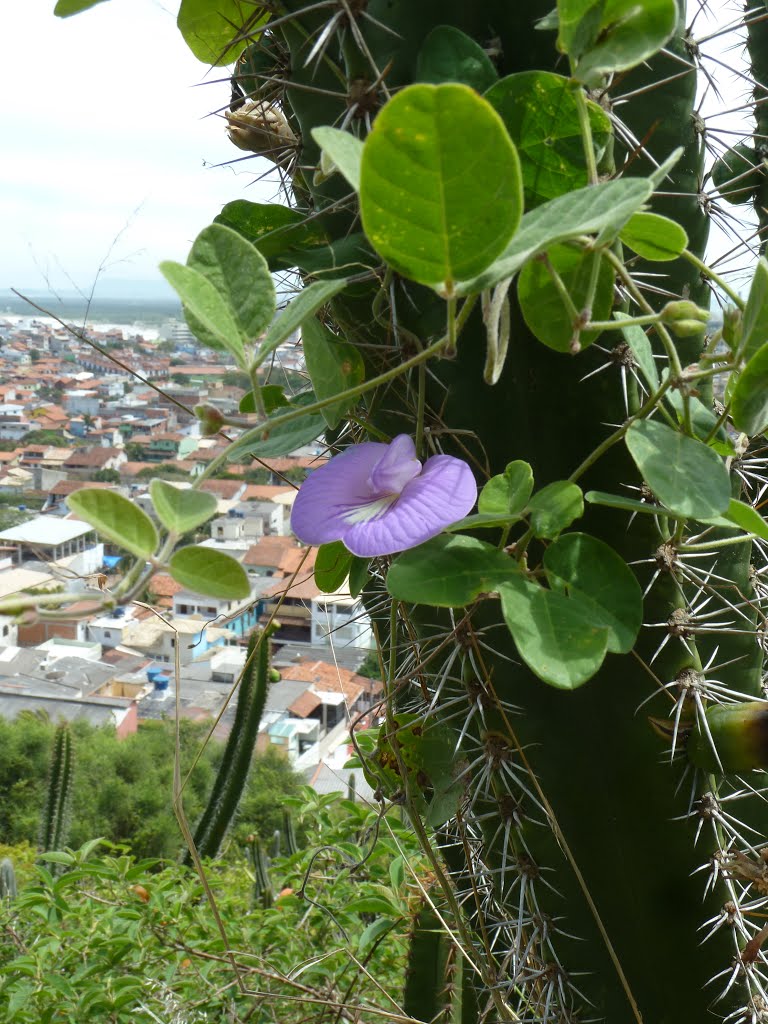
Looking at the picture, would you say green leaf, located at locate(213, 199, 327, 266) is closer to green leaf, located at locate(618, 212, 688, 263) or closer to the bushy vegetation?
green leaf, located at locate(618, 212, 688, 263)

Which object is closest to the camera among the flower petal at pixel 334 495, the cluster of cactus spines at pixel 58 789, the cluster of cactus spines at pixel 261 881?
the flower petal at pixel 334 495

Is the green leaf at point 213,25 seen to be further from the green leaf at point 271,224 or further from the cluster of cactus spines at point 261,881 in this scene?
the cluster of cactus spines at point 261,881

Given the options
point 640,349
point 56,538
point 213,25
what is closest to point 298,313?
point 640,349

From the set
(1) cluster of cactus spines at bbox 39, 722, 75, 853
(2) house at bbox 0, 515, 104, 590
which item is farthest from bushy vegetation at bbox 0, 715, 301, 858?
(1) cluster of cactus spines at bbox 39, 722, 75, 853

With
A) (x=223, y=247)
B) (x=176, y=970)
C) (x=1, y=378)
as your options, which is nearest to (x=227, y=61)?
Result: (x=223, y=247)

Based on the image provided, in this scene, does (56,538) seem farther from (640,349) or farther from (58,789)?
(640,349)

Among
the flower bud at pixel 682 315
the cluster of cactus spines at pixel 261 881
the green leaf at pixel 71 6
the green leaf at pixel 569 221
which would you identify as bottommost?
the cluster of cactus spines at pixel 261 881

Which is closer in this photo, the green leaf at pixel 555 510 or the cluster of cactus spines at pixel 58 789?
the green leaf at pixel 555 510

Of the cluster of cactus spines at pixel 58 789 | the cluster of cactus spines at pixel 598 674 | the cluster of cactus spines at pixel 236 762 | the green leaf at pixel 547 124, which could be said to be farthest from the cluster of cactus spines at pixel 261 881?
the green leaf at pixel 547 124
